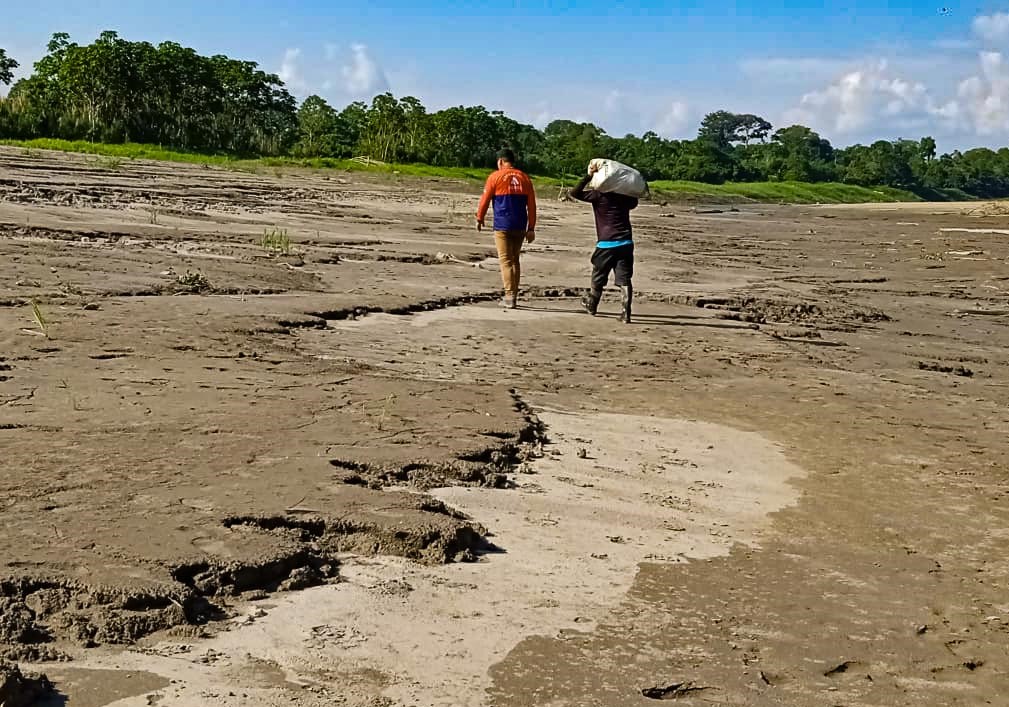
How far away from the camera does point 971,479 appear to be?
6820 mm

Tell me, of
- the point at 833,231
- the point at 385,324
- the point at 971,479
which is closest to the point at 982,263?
the point at 833,231

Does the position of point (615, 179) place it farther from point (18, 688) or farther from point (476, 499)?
point (18, 688)

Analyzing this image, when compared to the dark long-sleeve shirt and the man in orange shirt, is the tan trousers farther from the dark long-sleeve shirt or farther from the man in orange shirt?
the dark long-sleeve shirt

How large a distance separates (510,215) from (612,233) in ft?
3.99

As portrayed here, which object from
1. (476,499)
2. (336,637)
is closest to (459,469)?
(476,499)

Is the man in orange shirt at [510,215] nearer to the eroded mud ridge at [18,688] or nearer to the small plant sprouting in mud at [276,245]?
the small plant sprouting in mud at [276,245]

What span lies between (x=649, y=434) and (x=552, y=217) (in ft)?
77.8

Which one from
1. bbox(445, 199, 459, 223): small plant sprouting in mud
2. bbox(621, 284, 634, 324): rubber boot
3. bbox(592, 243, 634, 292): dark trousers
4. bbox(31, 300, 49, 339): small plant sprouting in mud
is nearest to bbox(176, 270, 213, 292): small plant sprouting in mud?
bbox(31, 300, 49, 339): small plant sprouting in mud

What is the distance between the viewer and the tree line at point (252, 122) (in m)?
50.6

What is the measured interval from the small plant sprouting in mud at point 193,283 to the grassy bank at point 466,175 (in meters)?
29.5

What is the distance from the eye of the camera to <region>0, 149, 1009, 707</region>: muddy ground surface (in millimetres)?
3848

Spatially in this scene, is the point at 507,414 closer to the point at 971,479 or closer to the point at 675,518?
the point at 675,518

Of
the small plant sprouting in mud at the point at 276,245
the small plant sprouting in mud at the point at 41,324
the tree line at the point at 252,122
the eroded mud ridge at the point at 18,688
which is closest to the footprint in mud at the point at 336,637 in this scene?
the eroded mud ridge at the point at 18,688

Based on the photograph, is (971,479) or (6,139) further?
(6,139)
